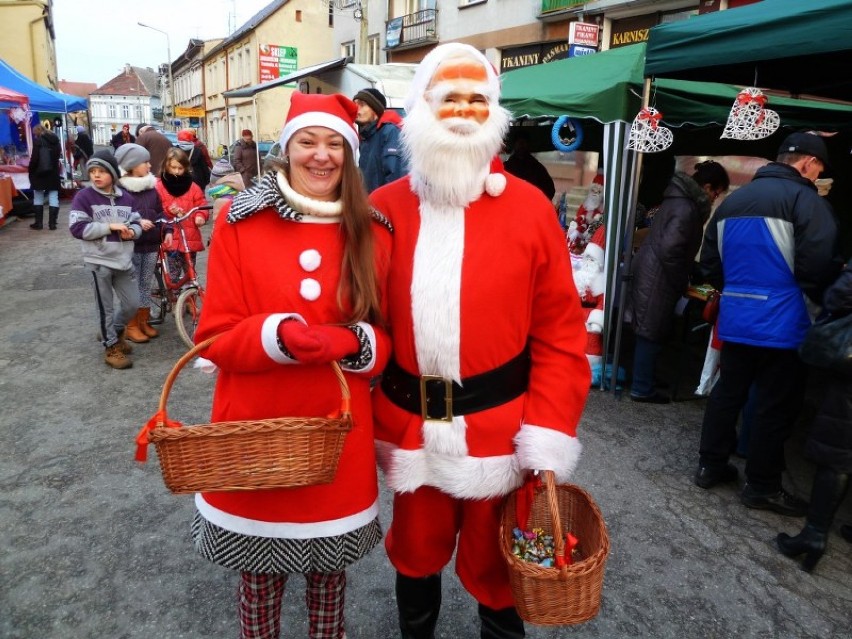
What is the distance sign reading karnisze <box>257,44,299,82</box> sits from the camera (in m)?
19.8

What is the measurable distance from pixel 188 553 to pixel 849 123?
7106 mm

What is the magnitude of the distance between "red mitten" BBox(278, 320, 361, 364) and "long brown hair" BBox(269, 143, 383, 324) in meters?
0.12

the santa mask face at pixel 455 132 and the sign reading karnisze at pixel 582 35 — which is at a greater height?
the sign reading karnisze at pixel 582 35

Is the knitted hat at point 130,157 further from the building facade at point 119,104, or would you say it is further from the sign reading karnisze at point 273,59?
the building facade at point 119,104

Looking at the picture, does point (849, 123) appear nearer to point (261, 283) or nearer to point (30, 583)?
point (261, 283)

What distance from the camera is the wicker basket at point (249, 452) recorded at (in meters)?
1.51

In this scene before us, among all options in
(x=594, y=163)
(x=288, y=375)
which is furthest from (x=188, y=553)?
(x=594, y=163)

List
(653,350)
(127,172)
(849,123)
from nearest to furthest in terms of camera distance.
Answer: (653,350)
(127,172)
(849,123)

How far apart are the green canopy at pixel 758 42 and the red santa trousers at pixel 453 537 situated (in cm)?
297

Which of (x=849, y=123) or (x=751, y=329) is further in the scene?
(x=849, y=123)

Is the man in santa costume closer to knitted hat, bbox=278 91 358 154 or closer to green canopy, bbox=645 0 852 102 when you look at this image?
knitted hat, bbox=278 91 358 154

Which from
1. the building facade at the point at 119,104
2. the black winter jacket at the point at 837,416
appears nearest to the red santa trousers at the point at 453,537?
the black winter jacket at the point at 837,416

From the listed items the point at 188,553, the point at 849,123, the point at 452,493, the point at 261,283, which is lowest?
the point at 188,553

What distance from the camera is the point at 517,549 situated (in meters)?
1.80
